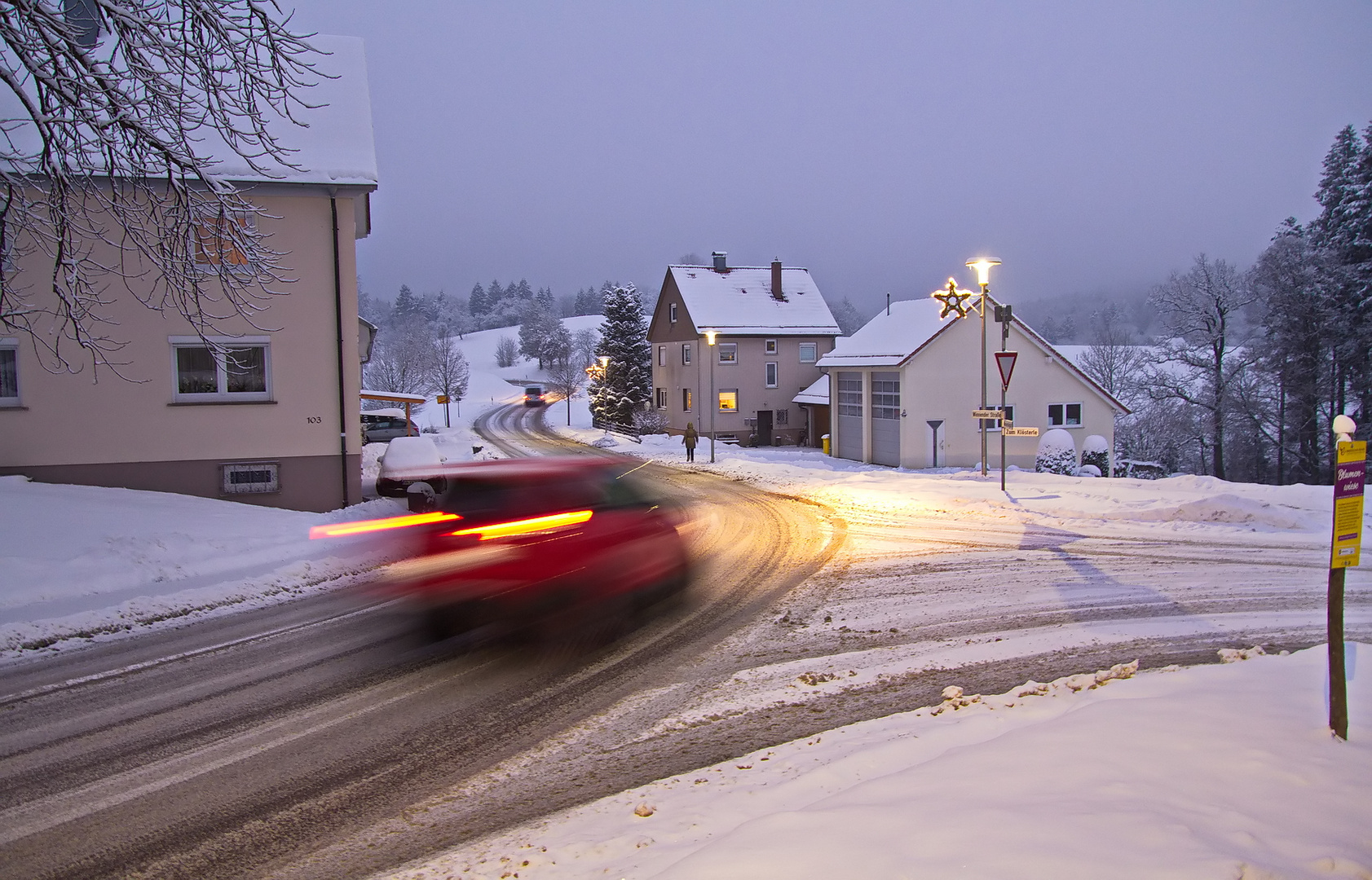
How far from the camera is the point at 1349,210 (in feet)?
112

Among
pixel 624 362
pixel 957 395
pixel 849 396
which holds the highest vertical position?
pixel 624 362

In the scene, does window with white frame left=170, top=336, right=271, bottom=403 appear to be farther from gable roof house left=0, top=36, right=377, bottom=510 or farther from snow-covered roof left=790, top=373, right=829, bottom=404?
snow-covered roof left=790, top=373, right=829, bottom=404

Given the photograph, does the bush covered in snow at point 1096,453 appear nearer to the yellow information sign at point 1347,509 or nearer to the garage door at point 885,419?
the garage door at point 885,419

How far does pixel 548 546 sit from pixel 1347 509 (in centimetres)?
809

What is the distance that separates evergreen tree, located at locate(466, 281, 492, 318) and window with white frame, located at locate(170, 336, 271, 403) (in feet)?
539

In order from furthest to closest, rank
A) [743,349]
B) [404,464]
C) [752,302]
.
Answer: [752,302], [743,349], [404,464]

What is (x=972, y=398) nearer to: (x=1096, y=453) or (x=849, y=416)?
(x=1096, y=453)

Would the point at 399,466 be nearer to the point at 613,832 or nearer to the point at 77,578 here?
the point at 77,578

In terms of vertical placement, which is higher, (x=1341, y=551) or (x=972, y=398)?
(x=972, y=398)

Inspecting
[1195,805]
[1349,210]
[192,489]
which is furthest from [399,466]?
[1349,210]

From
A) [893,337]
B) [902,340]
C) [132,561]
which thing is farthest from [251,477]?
[893,337]

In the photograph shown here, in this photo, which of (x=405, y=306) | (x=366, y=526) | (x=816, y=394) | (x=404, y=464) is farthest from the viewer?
(x=405, y=306)

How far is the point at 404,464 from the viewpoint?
18.3 metres

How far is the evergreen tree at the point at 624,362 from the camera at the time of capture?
178 ft
